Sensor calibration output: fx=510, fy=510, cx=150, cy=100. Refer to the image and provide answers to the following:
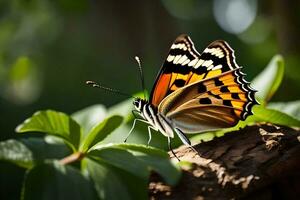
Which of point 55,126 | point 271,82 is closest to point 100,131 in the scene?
point 55,126

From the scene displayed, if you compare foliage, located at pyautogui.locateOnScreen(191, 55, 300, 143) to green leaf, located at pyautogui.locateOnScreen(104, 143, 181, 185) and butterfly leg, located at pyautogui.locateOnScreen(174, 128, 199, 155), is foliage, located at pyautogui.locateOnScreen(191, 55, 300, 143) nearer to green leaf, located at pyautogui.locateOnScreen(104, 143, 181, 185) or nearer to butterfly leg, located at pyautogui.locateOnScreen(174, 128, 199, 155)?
butterfly leg, located at pyautogui.locateOnScreen(174, 128, 199, 155)

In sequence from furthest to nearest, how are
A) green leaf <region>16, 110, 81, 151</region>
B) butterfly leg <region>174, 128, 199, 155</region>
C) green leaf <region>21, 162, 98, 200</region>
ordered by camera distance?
butterfly leg <region>174, 128, 199, 155</region> → green leaf <region>16, 110, 81, 151</region> → green leaf <region>21, 162, 98, 200</region>

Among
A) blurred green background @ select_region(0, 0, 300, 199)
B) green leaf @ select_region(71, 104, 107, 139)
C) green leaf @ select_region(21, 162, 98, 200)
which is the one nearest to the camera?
green leaf @ select_region(21, 162, 98, 200)

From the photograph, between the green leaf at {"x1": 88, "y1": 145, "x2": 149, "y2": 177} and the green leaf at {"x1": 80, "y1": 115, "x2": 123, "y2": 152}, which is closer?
the green leaf at {"x1": 88, "y1": 145, "x2": 149, "y2": 177}

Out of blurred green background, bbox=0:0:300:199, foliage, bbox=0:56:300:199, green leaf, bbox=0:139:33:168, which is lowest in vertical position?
blurred green background, bbox=0:0:300:199

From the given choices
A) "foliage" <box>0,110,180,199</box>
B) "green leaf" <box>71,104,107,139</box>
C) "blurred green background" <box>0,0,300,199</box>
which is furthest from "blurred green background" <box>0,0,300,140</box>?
"foliage" <box>0,110,180,199</box>

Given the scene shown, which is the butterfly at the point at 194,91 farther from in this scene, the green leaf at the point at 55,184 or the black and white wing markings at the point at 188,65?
the green leaf at the point at 55,184

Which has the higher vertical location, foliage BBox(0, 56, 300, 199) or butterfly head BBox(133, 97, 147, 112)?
foliage BBox(0, 56, 300, 199)

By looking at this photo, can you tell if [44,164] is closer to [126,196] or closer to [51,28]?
[126,196]

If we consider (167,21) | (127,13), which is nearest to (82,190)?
(167,21)
